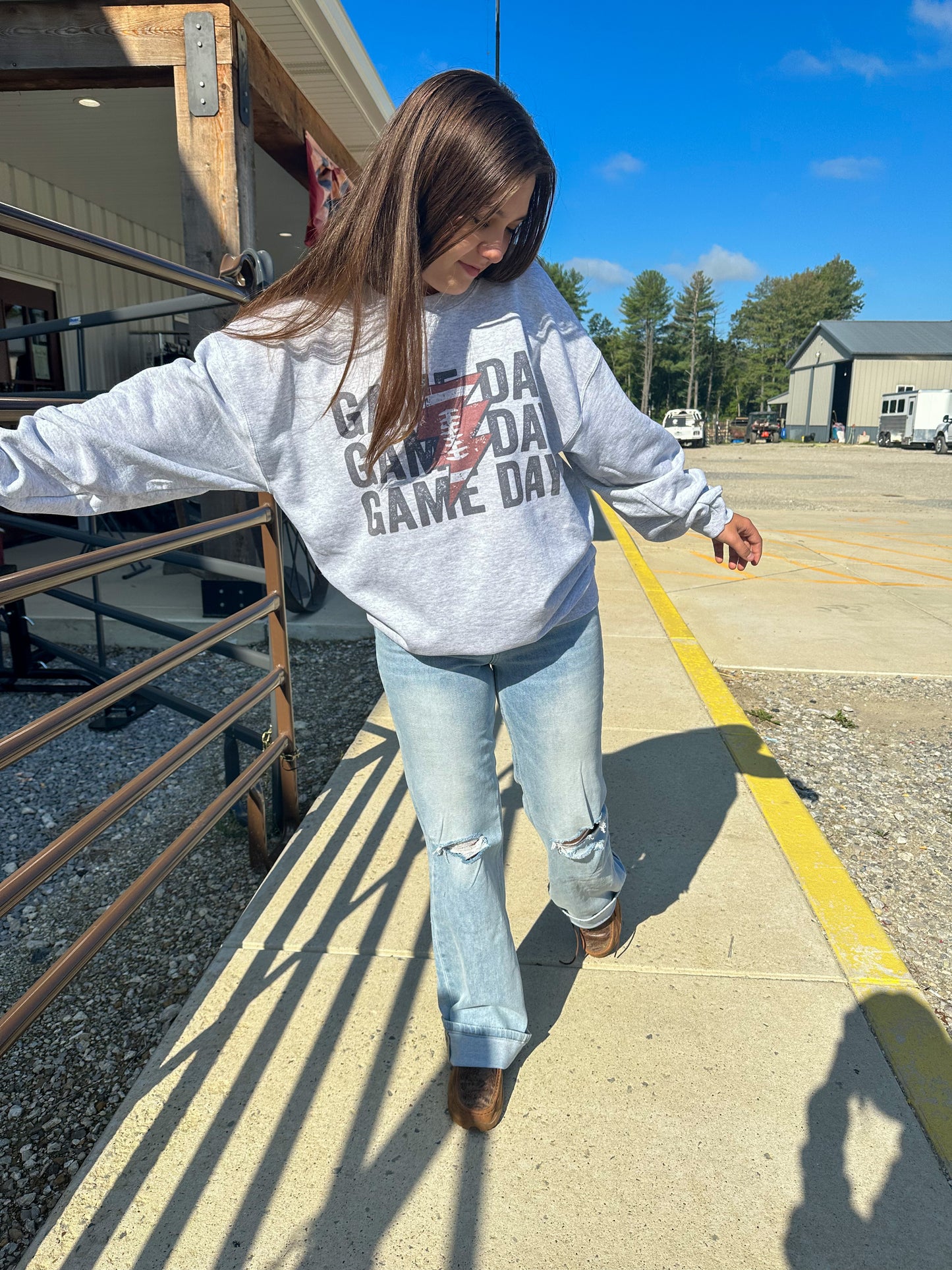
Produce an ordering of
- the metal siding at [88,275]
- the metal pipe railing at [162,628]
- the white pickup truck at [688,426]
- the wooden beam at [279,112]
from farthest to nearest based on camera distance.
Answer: the white pickup truck at [688,426], the metal siding at [88,275], the wooden beam at [279,112], the metal pipe railing at [162,628]

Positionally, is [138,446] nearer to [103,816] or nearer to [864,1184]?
[103,816]

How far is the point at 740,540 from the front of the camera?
6.36ft

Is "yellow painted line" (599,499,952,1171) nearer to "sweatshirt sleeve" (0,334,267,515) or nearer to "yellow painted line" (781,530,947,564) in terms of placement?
"sweatshirt sleeve" (0,334,267,515)

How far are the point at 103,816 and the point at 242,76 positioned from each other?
5113mm

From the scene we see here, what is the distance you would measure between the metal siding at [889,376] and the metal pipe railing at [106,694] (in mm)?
52525

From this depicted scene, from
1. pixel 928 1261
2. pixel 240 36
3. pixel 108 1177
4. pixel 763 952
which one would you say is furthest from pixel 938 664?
pixel 240 36

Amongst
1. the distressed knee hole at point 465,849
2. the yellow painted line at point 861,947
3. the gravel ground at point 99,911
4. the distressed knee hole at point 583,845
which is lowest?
the gravel ground at point 99,911

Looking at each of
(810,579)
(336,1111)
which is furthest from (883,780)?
(810,579)

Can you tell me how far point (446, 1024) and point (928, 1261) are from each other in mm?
871

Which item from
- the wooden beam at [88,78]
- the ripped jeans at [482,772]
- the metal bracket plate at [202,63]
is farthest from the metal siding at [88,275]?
the ripped jeans at [482,772]

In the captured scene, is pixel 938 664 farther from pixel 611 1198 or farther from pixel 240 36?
pixel 240 36

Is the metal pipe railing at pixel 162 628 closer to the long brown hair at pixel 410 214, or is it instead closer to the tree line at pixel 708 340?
the long brown hair at pixel 410 214

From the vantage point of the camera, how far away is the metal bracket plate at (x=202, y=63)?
16.8 ft

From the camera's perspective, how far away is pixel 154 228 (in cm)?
1138
